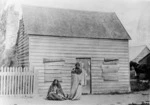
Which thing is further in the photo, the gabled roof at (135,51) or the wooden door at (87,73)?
the gabled roof at (135,51)

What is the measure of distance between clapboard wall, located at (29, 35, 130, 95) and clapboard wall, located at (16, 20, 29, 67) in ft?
2.49

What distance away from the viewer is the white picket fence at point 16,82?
12.2 meters

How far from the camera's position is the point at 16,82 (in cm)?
1261

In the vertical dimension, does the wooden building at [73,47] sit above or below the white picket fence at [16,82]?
above

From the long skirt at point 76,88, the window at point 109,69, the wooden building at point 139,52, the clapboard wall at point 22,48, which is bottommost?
the long skirt at point 76,88

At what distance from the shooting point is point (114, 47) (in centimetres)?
1623

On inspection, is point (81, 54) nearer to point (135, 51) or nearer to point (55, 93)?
point (55, 93)

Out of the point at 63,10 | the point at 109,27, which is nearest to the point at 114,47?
the point at 109,27

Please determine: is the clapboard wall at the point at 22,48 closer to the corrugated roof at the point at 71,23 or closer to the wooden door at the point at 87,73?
the corrugated roof at the point at 71,23

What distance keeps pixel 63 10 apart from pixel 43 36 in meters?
2.97

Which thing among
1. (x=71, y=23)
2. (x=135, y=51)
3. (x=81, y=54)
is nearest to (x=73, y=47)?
(x=81, y=54)

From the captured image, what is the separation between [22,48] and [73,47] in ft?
10.9

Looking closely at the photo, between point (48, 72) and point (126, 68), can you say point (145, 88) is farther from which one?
point (48, 72)

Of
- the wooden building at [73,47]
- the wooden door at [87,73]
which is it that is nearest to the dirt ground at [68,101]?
the wooden building at [73,47]
